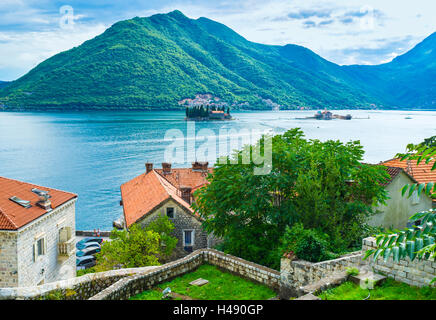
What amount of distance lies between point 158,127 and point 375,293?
16076 centimetres

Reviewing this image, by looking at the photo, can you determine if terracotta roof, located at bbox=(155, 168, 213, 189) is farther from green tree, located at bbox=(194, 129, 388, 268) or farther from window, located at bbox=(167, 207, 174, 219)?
green tree, located at bbox=(194, 129, 388, 268)

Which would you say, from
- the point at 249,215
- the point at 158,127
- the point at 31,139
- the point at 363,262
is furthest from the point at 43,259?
the point at 158,127

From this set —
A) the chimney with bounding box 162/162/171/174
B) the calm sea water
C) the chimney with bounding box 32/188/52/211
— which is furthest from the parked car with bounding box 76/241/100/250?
the chimney with bounding box 32/188/52/211

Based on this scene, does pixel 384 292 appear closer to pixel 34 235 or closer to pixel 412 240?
pixel 412 240

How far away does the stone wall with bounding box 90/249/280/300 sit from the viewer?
37.9 ft

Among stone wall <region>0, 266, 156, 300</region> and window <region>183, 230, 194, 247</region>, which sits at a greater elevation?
stone wall <region>0, 266, 156, 300</region>

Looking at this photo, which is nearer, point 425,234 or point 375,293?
point 425,234

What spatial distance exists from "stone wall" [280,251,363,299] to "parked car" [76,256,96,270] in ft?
93.3

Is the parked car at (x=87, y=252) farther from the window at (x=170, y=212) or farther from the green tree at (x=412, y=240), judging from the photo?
the green tree at (x=412, y=240)

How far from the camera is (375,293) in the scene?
950cm

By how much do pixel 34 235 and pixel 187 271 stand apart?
12.7m

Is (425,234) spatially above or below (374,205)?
above

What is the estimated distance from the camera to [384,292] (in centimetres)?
943
